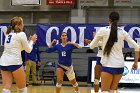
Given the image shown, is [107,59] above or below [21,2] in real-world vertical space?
below

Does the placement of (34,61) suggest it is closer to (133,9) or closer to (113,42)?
(133,9)

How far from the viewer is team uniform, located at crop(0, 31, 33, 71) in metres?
6.86

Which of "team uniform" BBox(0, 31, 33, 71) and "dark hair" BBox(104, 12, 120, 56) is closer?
"dark hair" BBox(104, 12, 120, 56)

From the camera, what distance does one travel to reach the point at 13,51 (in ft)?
22.6

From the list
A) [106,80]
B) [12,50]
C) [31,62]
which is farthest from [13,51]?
[31,62]

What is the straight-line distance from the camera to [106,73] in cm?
618

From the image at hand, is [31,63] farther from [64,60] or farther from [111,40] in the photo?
[111,40]

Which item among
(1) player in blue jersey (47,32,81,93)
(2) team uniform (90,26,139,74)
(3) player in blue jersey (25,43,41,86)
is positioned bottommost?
(3) player in blue jersey (25,43,41,86)

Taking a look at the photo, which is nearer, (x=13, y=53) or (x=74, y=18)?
(x=13, y=53)

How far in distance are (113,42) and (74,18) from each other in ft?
45.3

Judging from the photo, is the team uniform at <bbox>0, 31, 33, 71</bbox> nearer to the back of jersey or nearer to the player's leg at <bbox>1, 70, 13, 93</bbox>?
the back of jersey

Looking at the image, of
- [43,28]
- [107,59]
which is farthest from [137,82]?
[107,59]

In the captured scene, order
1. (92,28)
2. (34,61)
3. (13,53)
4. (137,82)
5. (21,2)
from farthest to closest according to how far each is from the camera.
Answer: (21,2), (92,28), (34,61), (137,82), (13,53)

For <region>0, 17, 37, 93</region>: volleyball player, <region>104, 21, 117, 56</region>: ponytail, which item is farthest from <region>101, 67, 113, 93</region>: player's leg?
<region>0, 17, 37, 93</region>: volleyball player
